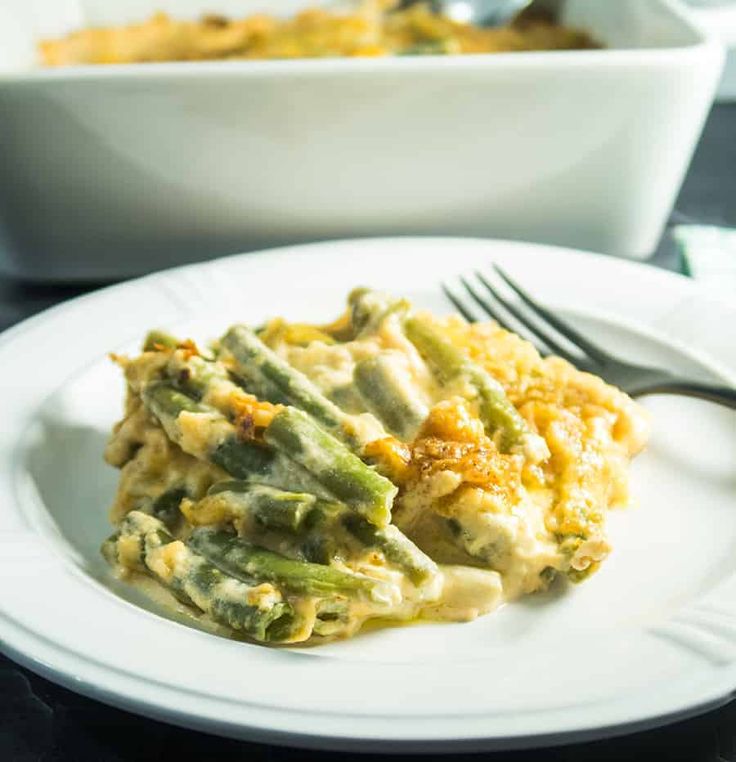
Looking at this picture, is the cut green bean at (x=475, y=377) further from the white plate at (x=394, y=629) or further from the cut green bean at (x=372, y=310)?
the white plate at (x=394, y=629)

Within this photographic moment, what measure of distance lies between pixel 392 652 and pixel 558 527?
0.33 meters

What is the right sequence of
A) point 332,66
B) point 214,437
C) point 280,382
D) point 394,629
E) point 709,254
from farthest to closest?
1. point 709,254
2. point 332,66
3. point 280,382
4. point 214,437
5. point 394,629

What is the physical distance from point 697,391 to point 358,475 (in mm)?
810

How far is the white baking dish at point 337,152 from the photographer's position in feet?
9.61

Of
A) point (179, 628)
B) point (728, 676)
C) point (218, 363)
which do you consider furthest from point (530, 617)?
point (218, 363)

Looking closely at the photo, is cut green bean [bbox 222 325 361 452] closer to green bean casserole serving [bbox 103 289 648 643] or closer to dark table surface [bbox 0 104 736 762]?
green bean casserole serving [bbox 103 289 648 643]

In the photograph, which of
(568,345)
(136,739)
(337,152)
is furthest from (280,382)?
(337,152)

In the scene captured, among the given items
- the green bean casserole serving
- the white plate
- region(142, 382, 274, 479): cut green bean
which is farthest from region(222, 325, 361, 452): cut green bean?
the white plate

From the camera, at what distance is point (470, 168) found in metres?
3.09

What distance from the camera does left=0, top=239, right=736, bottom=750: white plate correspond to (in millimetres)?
1466

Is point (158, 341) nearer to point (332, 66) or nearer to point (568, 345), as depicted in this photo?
point (568, 345)

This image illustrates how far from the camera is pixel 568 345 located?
258cm

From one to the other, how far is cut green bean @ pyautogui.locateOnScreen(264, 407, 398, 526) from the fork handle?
732mm

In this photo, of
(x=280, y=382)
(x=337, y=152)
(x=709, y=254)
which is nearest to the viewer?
(x=280, y=382)
